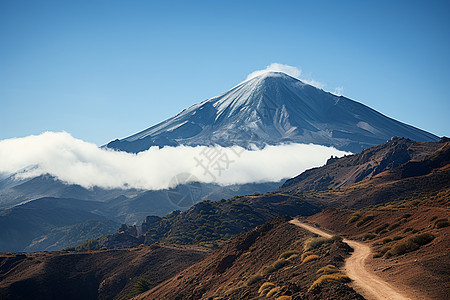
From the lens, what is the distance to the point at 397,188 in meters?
105

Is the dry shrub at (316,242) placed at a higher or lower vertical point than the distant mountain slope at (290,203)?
higher

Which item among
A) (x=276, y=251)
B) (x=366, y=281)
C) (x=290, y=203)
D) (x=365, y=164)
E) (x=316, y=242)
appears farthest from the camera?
(x=365, y=164)

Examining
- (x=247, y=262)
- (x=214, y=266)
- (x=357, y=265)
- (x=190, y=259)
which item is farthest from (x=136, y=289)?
(x=357, y=265)

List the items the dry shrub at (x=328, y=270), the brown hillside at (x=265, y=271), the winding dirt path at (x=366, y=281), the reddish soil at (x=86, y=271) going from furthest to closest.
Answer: the reddish soil at (x=86, y=271) → the dry shrub at (x=328, y=270) → the brown hillside at (x=265, y=271) → the winding dirt path at (x=366, y=281)

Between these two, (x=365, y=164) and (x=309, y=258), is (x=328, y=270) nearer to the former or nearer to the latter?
(x=309, y=258)

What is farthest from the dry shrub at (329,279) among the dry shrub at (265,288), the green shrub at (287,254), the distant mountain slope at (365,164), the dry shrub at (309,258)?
the distant mountain slope at (365,164)

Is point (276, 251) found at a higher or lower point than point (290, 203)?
higher

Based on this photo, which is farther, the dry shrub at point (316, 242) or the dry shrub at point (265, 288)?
the dry shrub at point (316, 242)

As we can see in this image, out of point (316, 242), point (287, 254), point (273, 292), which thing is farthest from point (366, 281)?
point (287, 254)

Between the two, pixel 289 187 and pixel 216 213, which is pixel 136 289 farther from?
pixel 289 187

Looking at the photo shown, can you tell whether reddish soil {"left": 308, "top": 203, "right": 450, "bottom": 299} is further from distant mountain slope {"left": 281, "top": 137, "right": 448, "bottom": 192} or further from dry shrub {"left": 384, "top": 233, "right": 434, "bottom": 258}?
distant mountain slope {"left": 281, "top": 137, "right": 448, "bottom": 192}

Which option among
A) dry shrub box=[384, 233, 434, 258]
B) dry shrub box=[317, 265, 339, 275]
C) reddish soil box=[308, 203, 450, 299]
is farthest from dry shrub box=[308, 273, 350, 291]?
dry shrub box=[384, 233, 434, 258]

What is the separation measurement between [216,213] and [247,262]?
273ft

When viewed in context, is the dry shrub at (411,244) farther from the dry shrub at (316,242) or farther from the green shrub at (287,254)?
the green shrub at (287,254)
